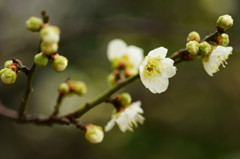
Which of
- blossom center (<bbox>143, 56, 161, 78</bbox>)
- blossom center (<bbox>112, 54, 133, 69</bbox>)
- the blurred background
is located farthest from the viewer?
the blurred background

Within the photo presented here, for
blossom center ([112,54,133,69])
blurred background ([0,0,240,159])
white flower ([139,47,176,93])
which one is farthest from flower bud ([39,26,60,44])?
blurred background ([0,0,240,159])

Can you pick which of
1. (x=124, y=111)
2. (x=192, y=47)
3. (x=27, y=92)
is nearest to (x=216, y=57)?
(x=192, y=47)

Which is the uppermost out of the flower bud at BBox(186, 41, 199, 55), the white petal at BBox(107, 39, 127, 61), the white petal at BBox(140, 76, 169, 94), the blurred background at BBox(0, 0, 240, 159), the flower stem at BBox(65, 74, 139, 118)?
the blurred background at BBox(0, 0, 240, 159)

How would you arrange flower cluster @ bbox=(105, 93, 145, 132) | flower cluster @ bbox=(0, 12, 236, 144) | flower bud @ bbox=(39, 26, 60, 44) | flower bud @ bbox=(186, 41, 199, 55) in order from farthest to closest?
1. flower cluster @ bbox=(105, 93, 145, 132)
2. flower bud @ bbox=(186, 41, 199, 55)
3. flower cluster @ bbox=(0, 12, 236, 144)
4. flower bud @ bbox=(39, 26, 60, 44)

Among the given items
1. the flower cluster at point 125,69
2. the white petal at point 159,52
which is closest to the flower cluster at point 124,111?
the flower cluster at point 125,69

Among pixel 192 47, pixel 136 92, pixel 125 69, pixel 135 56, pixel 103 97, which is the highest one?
pixel 136 92

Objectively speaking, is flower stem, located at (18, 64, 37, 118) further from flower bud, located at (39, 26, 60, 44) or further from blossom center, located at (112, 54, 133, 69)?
blossom center, located at (112, 54, 133, 69)

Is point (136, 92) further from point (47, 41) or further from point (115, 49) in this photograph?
point (47, 41)
